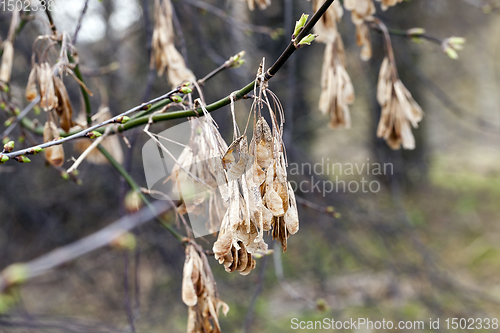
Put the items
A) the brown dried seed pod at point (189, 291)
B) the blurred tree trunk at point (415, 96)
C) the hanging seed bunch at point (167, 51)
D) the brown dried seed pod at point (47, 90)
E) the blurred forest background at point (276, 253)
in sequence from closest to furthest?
the brown dried seed pod at point (189, 291) < the brown dried seed pod at point (47, 90) < the hanging seed bunch at point (167, 51) < the blurred forest background at point (276, 253) < the blurred tree trunk at point (415, 96)

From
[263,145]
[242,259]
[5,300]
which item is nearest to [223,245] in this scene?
[242,259]

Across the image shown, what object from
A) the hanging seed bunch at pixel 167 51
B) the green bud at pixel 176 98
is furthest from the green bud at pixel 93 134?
the hanging seed bunch at pixel 167 51

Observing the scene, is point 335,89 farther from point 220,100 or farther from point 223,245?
point 223,245

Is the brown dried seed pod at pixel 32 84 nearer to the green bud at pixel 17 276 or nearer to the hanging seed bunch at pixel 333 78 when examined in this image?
the green bud at pixel 17 276

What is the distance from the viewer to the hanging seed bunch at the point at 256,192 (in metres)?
0.57

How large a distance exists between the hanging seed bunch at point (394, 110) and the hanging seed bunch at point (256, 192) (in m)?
0.56

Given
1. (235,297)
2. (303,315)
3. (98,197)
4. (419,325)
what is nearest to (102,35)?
(98,197)

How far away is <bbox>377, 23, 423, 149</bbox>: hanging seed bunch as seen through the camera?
102cm

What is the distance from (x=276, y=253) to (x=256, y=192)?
0.94m

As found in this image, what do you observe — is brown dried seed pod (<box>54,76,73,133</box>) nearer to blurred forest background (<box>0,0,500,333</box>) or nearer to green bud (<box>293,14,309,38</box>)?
green bud (<box>293,14,309,38</box>)

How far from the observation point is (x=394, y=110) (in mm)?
1036

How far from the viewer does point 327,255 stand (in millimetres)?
3461

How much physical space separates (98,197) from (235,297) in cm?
152

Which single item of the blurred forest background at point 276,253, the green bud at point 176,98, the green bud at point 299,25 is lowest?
the blurred forest background at point 276,253
